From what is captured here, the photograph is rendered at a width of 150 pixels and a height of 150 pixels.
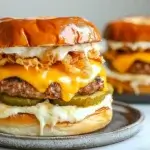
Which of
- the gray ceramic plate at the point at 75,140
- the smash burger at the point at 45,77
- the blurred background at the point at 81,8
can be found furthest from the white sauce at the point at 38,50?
the blurred background at the point at 81,8

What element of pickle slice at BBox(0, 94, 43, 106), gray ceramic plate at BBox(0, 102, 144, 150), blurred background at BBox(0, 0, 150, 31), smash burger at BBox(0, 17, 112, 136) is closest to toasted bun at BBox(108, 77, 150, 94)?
gray ceramic plate at BBox(0, 102, 144, 150)

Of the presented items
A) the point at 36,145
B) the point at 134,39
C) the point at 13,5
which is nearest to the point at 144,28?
the point at 134,39

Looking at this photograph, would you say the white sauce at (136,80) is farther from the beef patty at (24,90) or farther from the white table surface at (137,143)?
the beef patty at (24,90)

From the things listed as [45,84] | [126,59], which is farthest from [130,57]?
[45,84]

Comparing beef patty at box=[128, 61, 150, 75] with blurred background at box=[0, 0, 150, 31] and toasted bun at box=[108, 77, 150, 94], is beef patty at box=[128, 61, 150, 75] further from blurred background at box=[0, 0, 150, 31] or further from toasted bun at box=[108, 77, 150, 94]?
blurred background at box=[0, 0, 150, 31]

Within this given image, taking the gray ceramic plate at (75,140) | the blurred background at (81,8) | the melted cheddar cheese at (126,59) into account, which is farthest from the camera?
the blurred background at (81,8)

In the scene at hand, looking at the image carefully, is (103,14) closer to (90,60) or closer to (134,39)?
(134,39)
